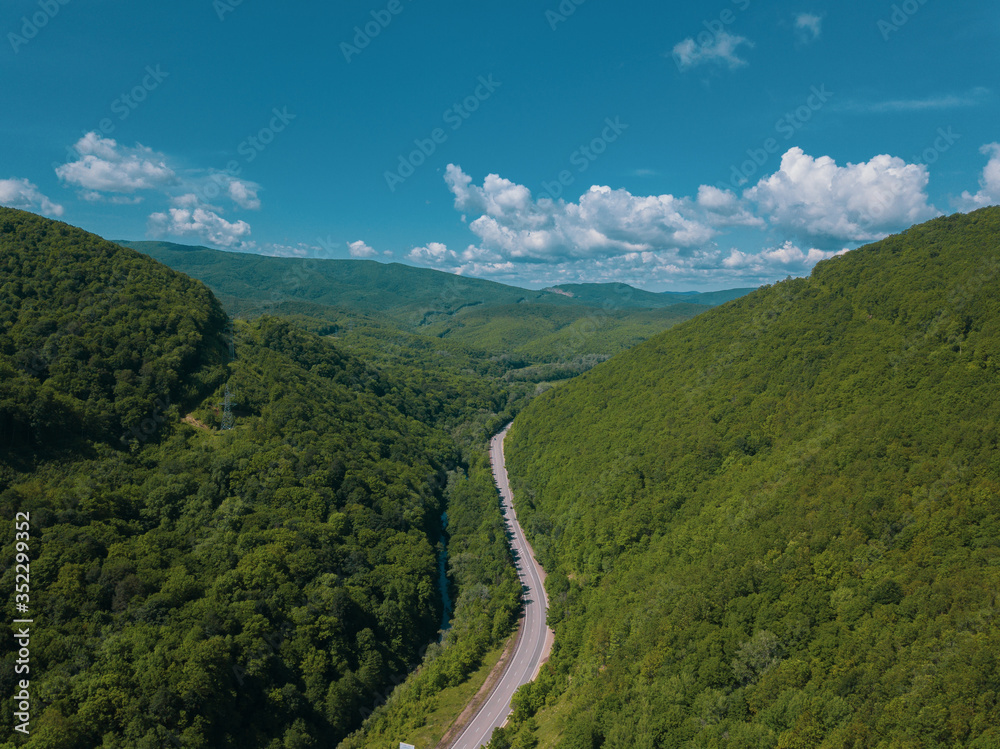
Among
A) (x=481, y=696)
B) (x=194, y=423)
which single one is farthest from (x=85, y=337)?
(x=481, y=696)

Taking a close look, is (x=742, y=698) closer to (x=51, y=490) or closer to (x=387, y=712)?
(x=387, y=712)

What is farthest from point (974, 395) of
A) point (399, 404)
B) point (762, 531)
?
point (399, 404)

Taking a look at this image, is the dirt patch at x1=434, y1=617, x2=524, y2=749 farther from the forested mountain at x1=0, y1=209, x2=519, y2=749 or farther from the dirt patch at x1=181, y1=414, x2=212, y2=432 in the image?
the dirt patch at x1=181, y1=414, x2=212, y2=432

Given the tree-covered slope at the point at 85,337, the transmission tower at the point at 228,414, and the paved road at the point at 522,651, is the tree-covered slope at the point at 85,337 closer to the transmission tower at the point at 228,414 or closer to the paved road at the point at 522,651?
the transmission tower at the point at 228,414

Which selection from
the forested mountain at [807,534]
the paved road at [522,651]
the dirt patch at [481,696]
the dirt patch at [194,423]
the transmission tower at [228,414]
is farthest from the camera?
the transmission tower at [228,414]

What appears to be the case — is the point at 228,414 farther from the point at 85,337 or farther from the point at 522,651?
the point at 522,651

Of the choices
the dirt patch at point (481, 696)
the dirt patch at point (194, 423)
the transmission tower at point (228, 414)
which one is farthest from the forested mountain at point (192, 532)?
the dirt patch at point (481, 696)
